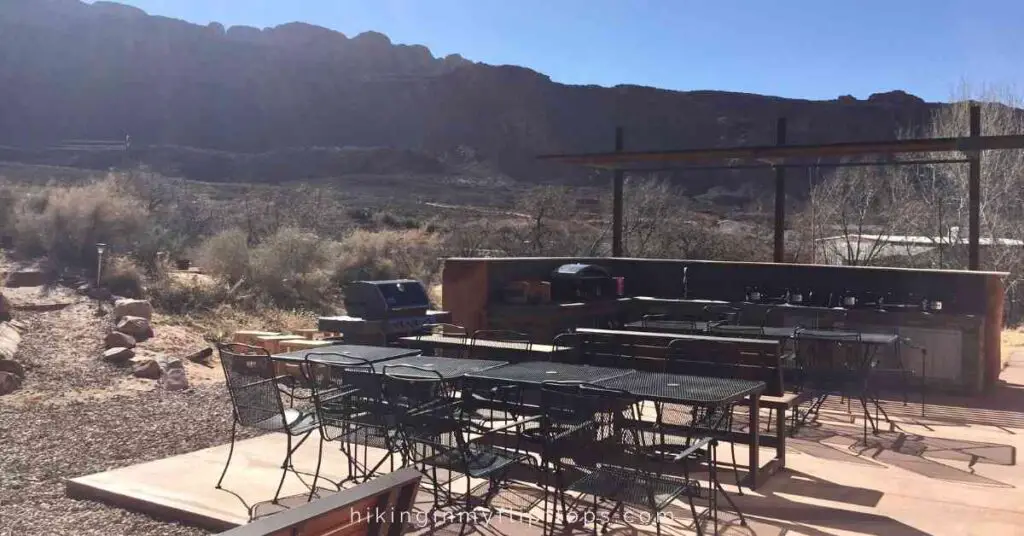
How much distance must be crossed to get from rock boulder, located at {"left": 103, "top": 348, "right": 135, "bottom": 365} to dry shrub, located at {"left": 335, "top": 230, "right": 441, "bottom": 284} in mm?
6555

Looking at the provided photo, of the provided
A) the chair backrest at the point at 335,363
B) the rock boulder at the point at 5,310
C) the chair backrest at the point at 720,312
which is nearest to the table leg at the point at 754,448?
the chair backrest at the point at 335,363

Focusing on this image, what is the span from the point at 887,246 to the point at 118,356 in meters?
16.1

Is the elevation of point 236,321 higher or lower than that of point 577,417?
lower

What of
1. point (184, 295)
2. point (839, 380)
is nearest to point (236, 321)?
point (184, 295)

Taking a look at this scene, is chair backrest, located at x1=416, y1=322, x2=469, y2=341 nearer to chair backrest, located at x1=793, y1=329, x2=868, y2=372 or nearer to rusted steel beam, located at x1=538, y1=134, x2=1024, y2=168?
chair backrest, located at x1=793, y1=329, x2=868, y2=372

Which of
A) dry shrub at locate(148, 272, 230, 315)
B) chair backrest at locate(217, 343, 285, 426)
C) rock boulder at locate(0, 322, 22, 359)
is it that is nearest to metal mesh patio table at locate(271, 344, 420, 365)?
chair backrest at locate(217, 343, 285, 426)

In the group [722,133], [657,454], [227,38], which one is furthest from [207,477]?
[227,38]

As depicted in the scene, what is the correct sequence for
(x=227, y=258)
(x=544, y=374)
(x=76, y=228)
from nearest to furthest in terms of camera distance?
(x=544, y=374) < (x=76, y=228) < (x=227, y=258)

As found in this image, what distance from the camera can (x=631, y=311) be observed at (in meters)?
10.6

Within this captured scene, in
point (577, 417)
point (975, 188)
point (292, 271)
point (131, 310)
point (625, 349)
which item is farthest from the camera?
point (292, 271)

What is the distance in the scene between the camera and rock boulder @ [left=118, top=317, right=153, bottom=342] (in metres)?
10.5

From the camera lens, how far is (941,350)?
8.60 metres

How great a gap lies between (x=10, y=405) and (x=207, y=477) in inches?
136

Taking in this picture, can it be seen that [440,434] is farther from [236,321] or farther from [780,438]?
[236,321]
